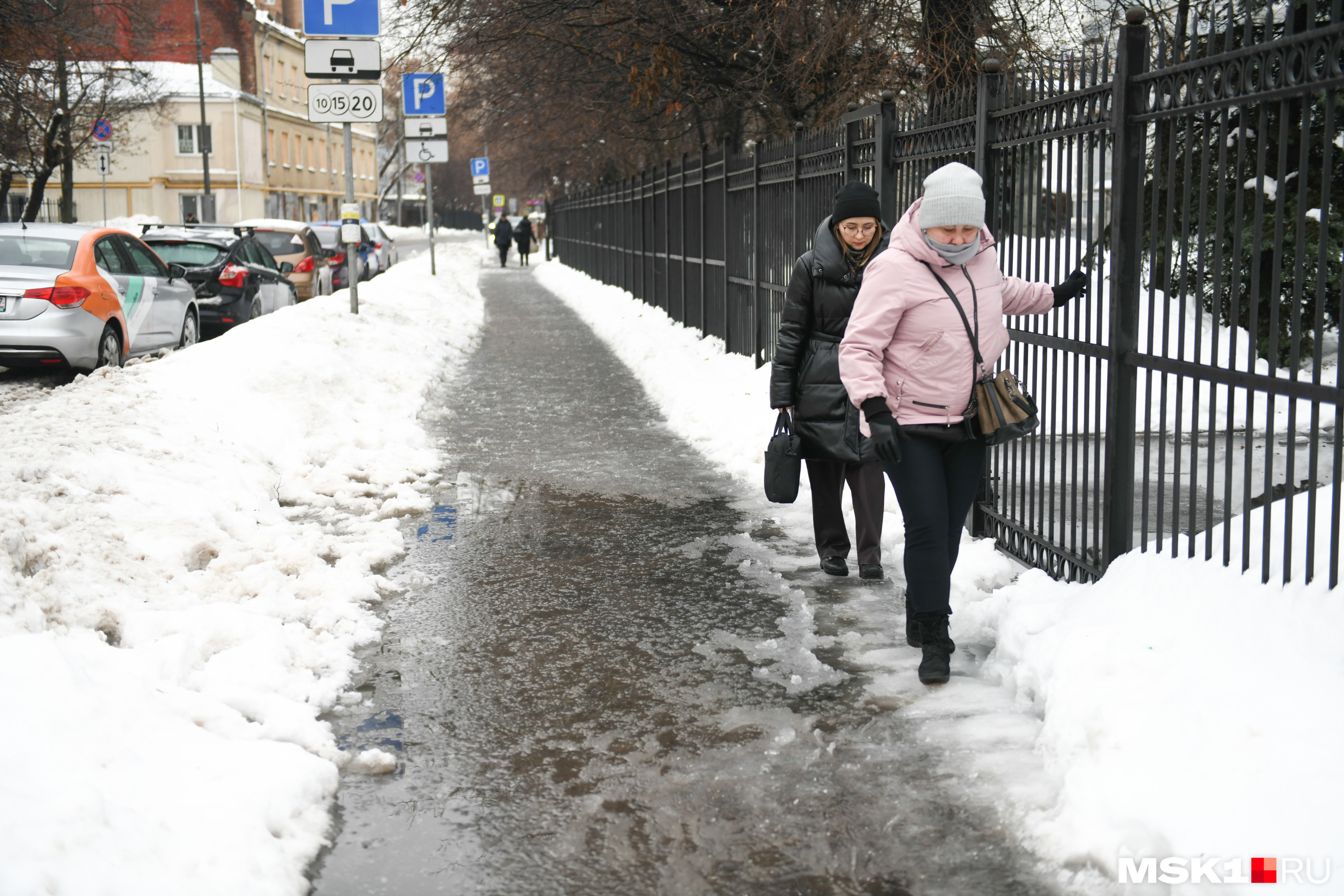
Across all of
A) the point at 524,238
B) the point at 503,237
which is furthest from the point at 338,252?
the point at 524,238

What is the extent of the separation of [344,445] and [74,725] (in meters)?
5.49

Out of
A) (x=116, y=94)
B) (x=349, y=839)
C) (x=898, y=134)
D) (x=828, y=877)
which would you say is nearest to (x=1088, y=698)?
(x=828, y=877)

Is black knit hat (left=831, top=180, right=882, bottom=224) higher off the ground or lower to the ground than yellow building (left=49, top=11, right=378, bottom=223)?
lower

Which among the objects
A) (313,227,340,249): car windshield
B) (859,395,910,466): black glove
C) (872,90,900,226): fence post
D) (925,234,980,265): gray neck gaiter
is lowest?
(859,395,910,466): black glove

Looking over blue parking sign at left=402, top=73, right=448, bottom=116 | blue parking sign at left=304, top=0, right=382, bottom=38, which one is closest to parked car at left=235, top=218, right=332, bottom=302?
blue parking sign at left=402, top=73, right=448, bottom=116

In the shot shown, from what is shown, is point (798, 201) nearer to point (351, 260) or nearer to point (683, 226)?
point (683, 226)

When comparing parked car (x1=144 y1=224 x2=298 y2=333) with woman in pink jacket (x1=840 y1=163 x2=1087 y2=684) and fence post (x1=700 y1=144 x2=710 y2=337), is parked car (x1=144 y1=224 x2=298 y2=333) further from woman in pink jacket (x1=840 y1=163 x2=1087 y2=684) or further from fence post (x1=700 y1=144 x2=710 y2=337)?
woman in pink jacket (x1=840 y1=163 x2=1087 y2=684)

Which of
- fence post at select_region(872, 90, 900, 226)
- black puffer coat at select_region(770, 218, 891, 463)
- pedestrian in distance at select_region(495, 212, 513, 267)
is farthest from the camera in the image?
pedestrian in distance at select_region(495, 212, 513, 267)

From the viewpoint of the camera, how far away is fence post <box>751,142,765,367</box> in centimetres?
1212

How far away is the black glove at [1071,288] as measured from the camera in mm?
4973

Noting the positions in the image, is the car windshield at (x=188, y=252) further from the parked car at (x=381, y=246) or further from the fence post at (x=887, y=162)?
the parked car at (x=381, y=246)

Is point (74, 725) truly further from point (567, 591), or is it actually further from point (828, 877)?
point (567, 591)

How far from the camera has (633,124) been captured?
19625mm

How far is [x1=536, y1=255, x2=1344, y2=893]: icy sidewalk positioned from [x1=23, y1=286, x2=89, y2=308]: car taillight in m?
9.06
